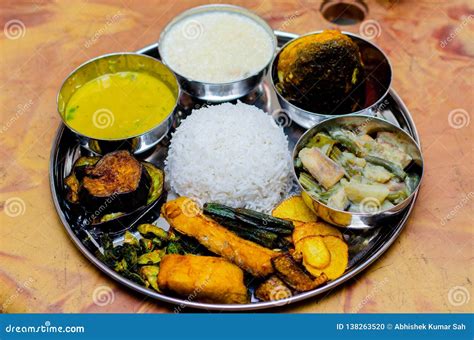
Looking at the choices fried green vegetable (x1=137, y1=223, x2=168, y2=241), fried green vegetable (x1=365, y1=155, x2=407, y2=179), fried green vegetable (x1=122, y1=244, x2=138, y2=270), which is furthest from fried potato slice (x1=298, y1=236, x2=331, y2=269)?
fried green vegetable (x1=122, y1=244, x2=138, y2=270)

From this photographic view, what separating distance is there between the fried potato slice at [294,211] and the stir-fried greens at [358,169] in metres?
0.19

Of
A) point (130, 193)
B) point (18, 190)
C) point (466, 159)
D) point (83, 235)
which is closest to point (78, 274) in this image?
point (83, 235)

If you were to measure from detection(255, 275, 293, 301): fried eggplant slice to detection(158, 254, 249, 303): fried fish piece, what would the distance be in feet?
0.29

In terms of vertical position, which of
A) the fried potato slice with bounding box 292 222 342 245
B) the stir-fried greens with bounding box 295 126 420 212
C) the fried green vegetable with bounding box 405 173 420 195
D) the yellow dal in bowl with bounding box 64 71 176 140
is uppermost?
the yellow dal in bowl with bounding box 64 71 176 140

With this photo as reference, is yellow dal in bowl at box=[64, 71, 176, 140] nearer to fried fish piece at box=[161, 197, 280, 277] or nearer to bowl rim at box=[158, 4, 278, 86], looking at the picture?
bowl rim at box=[158, 4, 278, 86]

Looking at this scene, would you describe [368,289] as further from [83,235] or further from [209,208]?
[83,235]

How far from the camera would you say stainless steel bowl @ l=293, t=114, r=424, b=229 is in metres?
3.19

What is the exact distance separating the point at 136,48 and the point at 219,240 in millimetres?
1998

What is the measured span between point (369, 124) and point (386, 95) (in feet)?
1.61

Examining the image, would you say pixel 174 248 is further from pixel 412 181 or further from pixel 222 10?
pixel 222 10

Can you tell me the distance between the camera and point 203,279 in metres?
2.98

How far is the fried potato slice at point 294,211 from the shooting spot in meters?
3.46

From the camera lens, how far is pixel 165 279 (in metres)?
3.01

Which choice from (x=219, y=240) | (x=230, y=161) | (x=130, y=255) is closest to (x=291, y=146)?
(x=230, y=161)
